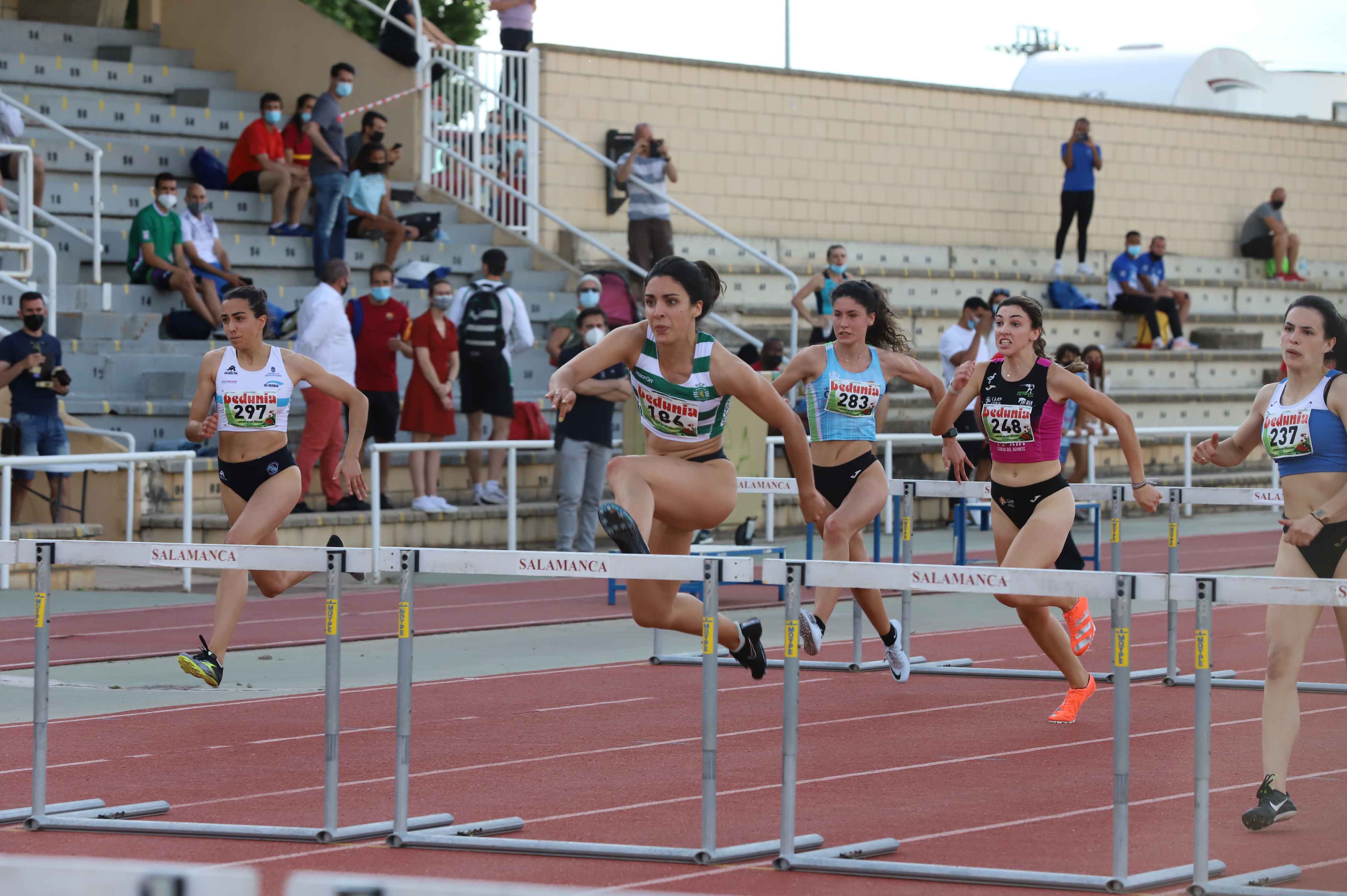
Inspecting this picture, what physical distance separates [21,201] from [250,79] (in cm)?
640

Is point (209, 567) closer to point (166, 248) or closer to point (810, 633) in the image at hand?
point (810, 633)

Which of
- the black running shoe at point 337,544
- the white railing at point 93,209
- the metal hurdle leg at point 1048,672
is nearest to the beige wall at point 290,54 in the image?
the white railing at point 93,209

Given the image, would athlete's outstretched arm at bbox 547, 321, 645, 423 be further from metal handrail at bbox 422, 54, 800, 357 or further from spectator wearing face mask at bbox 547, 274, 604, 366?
metal handrail at bbox 422, 54, 800, 357

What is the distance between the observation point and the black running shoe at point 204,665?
848cm

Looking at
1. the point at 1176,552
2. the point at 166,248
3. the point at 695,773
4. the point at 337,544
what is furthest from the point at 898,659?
the point at 166,248

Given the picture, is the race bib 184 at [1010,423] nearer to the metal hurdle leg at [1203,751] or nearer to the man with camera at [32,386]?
the metal hurdle leg at [1203,751]

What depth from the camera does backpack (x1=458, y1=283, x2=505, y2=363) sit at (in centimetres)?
1588

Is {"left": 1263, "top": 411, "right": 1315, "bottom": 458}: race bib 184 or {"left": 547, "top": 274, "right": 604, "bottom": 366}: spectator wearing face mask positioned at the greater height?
{"left": 547, "top": 274, "right": 604, "bottom": 366}: spectator wearing face mask

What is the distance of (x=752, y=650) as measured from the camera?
26.8ft

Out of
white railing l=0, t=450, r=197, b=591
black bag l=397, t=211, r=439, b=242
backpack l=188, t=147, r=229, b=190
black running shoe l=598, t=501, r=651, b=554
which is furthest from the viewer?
black bag l=397, t=211, r=439, b=242

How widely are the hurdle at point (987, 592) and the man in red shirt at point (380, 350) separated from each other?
977 centimetres

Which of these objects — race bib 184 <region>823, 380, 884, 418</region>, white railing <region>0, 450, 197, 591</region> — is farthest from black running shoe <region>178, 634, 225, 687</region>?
race bib 184 <region>823, 380, 884, 418</region>

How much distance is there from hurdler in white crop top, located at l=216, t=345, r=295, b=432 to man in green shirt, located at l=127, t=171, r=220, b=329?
785 cm

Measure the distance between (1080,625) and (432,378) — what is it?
→ 7.72 meters
